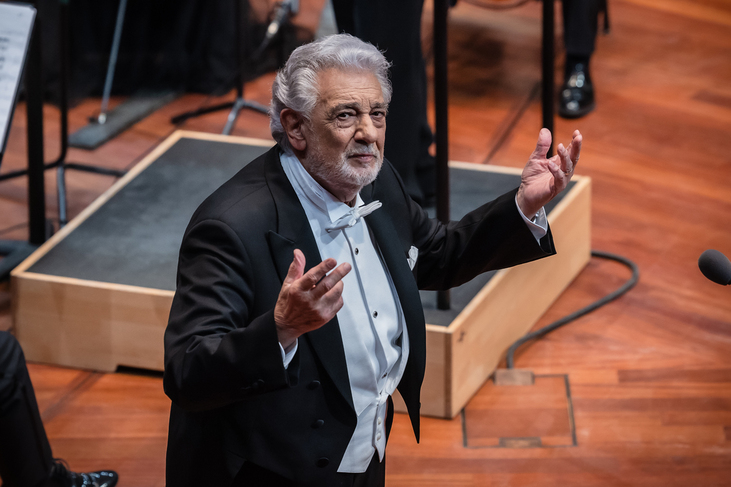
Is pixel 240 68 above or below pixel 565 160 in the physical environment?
below

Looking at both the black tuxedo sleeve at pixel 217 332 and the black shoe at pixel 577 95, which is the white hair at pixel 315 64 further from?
the black shoe at pixel 577 95

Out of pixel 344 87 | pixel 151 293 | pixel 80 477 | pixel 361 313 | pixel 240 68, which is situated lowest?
pixel 80 477

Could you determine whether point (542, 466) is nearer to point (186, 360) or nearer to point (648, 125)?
point (186, 360)

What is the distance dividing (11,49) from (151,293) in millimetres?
905

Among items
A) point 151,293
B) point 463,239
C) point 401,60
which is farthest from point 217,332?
point 401,60

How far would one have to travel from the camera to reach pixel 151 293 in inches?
104

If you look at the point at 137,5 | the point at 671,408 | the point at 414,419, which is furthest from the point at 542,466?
the point at 137,5

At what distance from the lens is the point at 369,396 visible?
5.19ft

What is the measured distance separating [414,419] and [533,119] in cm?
270

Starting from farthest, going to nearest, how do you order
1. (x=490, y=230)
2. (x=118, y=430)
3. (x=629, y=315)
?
(x=629, y=315) → (x=118, y=430) → (x=490, y=230)

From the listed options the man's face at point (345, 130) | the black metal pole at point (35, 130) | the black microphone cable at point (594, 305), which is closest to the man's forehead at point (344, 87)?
the man's face at point (345, 130)

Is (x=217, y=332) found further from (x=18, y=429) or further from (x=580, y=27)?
(x=580, y=27)

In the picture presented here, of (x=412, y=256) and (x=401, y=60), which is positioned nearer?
(x=412, y=256)

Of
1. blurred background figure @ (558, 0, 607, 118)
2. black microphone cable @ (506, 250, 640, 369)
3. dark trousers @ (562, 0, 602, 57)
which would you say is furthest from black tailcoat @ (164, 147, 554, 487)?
dark trousers @ (562, 0, 602, 57)
